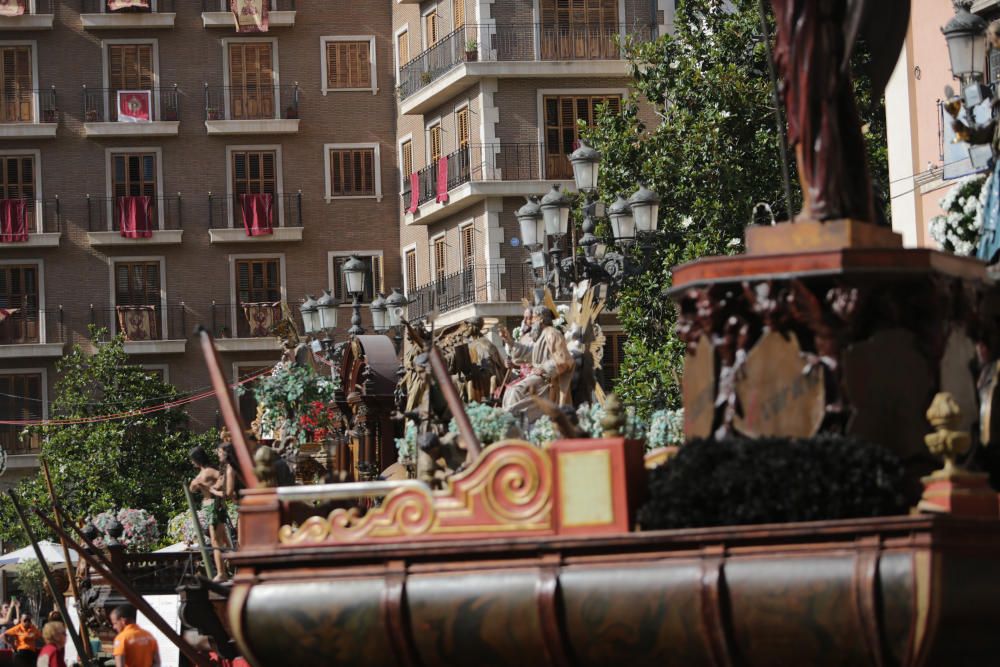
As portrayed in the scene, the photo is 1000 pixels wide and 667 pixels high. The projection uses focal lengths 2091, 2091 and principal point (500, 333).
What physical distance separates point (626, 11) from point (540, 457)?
46484mm

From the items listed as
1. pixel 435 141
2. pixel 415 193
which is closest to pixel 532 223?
pixel 435 141

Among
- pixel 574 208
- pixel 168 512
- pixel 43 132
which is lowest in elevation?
pixel 168 512

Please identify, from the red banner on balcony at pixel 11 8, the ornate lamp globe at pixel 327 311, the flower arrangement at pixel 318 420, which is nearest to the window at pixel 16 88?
the red banner on balcony at pixel 11 8

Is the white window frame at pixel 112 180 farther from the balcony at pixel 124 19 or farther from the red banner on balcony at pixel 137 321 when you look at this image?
the balcony at pixel 124 19

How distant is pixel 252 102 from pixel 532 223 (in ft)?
120

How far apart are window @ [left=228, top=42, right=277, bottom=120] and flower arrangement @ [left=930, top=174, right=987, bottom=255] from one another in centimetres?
4515

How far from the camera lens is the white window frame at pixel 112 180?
61094 mm

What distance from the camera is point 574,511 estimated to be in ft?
30.4

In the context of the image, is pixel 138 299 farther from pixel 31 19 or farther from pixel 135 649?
pixel 135 649

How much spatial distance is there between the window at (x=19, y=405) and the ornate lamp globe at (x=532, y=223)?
3518 centimetres

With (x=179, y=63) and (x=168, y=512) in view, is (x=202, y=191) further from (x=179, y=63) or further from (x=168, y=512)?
(x=168, y=512)

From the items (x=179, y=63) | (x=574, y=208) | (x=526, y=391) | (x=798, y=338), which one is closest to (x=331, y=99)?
(x=179, y=63)

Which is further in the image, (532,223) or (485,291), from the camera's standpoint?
(485,291)

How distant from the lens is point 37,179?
61031 mm
